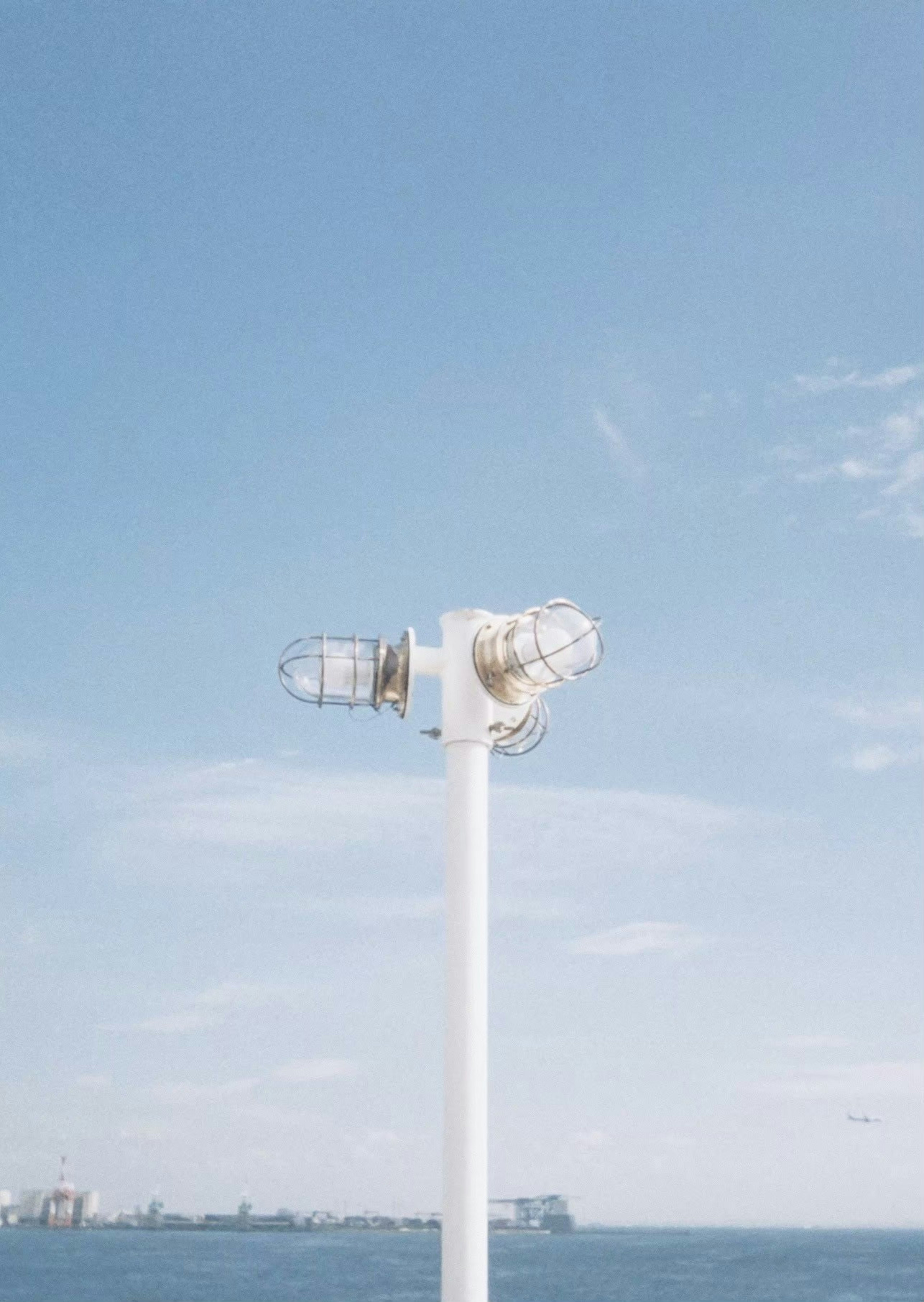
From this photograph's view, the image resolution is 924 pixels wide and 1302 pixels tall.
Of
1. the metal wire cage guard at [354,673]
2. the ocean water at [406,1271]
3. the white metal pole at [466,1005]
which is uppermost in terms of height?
the metal wire cage guard at [354,673]

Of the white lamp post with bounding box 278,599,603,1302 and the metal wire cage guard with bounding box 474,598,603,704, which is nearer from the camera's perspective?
the white lamp post with bounding box 278,599,603,1302

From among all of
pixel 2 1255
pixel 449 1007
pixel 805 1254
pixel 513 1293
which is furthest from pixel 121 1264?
pixel 449 1007

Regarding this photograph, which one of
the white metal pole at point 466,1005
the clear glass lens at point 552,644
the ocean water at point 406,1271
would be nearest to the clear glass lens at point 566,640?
the clear glass lens at point 552,644

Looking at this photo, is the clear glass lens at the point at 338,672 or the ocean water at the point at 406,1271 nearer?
the clear glass lens at the point at 338,672

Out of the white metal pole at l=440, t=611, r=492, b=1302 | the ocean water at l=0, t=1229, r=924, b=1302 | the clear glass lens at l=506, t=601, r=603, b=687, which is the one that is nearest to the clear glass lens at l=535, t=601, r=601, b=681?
the clear glass lens at l=506, t=601, r=603, b=687

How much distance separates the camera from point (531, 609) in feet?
11.1

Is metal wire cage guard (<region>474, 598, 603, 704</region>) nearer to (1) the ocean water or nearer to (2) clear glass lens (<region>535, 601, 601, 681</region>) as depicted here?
(2) clear glass lens (<region>535, 601, 601, 681</region>)

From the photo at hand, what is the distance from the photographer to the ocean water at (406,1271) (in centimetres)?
6294

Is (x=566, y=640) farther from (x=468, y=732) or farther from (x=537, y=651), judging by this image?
(x=468, y=732)

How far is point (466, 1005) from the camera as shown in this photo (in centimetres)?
318

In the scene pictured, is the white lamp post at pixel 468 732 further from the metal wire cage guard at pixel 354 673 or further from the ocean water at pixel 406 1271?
the ocean water at pixel 406 1271

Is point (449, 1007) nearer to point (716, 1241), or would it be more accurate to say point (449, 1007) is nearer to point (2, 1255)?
point (2, 1255)

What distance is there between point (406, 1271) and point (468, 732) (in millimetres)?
83052

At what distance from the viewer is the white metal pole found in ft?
10.1
